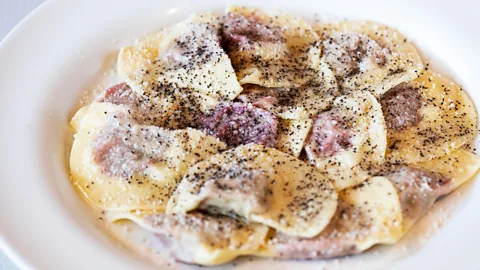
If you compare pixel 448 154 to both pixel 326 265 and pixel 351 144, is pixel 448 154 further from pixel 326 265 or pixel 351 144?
pixel 326 265

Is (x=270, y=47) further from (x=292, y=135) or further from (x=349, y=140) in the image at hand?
(x=349, y=140)

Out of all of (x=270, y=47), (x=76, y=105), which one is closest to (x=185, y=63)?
(x=270, y=47)

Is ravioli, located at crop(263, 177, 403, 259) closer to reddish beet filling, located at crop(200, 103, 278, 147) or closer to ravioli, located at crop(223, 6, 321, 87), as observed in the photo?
reddish beet filling, located at crop(200, 103, 278, 147)

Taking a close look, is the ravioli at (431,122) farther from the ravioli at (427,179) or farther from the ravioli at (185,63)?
the ravioli at (185,63)

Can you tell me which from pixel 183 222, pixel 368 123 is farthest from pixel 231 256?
pixel 368 123

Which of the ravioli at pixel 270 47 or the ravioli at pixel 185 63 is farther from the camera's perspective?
the ravioli at pixel 270 47

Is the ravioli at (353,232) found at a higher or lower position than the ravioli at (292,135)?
lower

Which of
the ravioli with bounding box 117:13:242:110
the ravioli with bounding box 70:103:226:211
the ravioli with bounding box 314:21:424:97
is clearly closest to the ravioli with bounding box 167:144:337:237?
the ravioli with bounding box 70:103:226:211

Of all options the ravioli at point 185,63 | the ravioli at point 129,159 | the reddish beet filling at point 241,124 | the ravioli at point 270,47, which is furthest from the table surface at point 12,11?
the reddish beet filling at point 241,124
